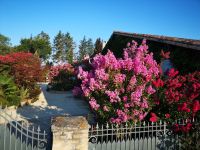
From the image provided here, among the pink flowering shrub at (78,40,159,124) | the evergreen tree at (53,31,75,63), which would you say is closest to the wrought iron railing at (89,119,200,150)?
the pink flowering shrub at (78,40,159,124)

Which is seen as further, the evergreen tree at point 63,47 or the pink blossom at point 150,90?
the evergreen tree at point 63,47

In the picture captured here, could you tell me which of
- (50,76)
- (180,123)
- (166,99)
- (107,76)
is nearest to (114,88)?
(107,76)

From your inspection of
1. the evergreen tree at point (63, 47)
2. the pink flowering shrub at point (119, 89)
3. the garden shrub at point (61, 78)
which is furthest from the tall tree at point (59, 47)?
the pink flowering shrub at point (119, 89)

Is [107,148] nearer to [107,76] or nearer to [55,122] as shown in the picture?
[55,122]

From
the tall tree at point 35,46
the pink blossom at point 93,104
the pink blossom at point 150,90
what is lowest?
the pink blossom at point 93,104

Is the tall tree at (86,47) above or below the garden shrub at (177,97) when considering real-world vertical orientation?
above

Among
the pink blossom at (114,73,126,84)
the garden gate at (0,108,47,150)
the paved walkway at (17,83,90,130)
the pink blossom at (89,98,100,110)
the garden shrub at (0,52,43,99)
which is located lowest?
the paved walkway at (17,83,90,130)

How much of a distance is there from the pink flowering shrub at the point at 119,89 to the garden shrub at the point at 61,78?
16449 millimetres

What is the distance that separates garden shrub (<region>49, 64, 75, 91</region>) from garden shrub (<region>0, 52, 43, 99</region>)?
7.91m

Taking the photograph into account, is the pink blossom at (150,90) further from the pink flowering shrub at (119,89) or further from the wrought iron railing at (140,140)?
the wrought iron railing at (140,140)

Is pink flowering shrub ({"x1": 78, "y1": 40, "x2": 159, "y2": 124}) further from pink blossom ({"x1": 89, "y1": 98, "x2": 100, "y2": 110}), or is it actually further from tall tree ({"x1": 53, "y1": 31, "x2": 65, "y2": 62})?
tall tree ({"x1": 53, "y1": 31, "x2": 65, "y2": 62})

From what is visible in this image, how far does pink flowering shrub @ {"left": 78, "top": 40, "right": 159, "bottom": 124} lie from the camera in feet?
24.5

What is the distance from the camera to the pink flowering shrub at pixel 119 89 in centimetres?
745

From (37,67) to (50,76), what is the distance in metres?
8.77
